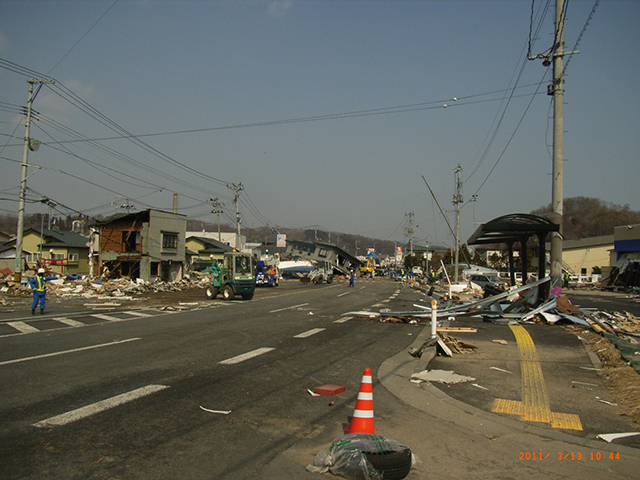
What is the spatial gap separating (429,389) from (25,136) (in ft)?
108

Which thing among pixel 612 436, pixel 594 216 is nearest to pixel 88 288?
pixel 612 436

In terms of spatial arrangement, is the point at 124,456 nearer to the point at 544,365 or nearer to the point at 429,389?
the point at 429,389

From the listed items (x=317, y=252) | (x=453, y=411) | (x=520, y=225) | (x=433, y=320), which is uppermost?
(x=317, y=252)

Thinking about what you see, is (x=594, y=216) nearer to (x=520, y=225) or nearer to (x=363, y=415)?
(x=520, y=225)

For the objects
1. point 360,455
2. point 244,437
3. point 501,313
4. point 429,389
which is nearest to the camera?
point 360,455

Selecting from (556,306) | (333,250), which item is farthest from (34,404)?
(333,250)

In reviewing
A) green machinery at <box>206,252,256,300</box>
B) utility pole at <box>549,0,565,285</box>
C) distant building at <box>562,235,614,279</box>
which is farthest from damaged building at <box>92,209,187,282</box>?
distant building at <box>562,235,614,279</box>

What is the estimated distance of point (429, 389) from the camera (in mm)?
7574

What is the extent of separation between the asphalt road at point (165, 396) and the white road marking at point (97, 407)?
0.04ft

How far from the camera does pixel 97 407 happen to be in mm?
5977

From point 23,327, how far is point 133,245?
33.5 metres

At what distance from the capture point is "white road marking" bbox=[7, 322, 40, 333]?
42.9 feet

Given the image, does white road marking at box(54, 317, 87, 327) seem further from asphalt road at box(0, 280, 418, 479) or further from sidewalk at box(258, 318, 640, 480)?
sidewalk at box(258, 318, 640, 480)
